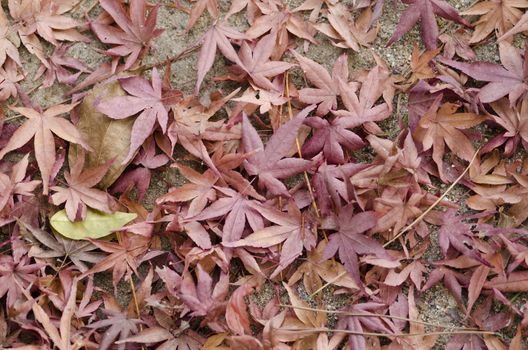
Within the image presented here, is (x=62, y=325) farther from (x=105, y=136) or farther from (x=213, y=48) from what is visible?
(x=213, y=48)

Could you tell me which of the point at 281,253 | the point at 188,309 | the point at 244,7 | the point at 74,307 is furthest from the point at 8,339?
the point at 244,7

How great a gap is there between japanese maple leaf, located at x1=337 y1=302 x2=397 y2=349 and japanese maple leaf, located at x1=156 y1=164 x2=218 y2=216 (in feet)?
1.62

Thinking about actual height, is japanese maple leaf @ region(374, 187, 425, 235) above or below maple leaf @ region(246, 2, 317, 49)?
below

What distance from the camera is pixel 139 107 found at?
5.81 feet

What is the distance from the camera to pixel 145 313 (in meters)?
1.77

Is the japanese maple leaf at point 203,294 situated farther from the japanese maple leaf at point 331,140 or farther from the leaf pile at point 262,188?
the japanese maple leaf at point 331,140

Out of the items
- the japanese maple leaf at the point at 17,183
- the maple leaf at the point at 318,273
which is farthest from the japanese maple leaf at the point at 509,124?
the japanese maple leaf at the point at 17,183

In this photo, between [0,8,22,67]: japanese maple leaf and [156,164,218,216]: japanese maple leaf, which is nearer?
[156,164,218,216]: japanese maple leaf

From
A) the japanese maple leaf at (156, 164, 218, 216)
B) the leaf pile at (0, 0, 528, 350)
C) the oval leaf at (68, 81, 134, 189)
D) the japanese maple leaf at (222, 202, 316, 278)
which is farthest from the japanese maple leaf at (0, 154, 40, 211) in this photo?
the japanese maple leaf at (222, 202, 316, 278)

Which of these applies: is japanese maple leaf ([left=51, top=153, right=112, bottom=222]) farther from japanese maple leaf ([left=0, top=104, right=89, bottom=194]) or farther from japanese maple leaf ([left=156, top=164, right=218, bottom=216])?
japanese maple leaf ([left=156, top=164, right=218, bottom=216])

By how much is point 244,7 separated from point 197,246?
2.36 ft

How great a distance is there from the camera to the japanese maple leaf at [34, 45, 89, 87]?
1864 millimetres

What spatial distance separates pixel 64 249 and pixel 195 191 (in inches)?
15.8

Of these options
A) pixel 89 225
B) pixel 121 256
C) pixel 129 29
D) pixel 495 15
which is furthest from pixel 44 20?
pixel 495 15
